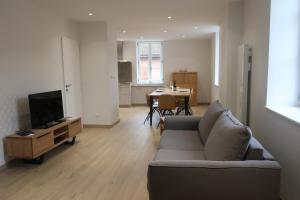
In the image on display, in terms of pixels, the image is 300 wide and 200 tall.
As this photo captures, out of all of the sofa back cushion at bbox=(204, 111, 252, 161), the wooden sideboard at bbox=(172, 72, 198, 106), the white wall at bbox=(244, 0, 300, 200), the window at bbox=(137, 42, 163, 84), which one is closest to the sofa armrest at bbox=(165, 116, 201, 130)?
the white wall at bbox=(244, 0, 300, 200)

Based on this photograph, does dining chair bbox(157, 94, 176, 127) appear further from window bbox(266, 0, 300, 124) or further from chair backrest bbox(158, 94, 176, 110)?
window bbox(266, 0, 300, 124)

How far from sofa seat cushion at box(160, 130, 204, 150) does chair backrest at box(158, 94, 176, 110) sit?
→ 222 centimetres

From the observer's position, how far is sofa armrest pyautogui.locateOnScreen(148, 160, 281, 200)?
1.74 metres

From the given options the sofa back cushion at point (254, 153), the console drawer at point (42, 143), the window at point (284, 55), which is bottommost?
the console drawer at point (42, 143)

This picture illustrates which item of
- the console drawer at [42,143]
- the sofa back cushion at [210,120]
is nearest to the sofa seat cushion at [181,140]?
the sofa back cushion at [210,120]

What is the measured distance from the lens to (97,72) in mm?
5883

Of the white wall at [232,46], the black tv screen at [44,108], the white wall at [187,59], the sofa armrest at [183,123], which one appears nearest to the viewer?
the sofa armrest at [183,123]

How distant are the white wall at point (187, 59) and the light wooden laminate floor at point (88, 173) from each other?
5016 millimetres

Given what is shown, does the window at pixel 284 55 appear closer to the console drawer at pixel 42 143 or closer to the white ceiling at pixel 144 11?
the white ceiling at pixel 144 11

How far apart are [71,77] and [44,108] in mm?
1552

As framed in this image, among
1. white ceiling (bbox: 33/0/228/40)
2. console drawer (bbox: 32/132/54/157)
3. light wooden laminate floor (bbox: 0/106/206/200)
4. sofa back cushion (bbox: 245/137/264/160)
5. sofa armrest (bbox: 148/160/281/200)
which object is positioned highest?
white ceiling (bbox: 33/0/228/40)

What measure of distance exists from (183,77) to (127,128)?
4111 mm

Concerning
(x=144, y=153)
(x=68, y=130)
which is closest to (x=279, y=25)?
(x=144, y=153)

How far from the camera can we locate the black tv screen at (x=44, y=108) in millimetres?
3818
